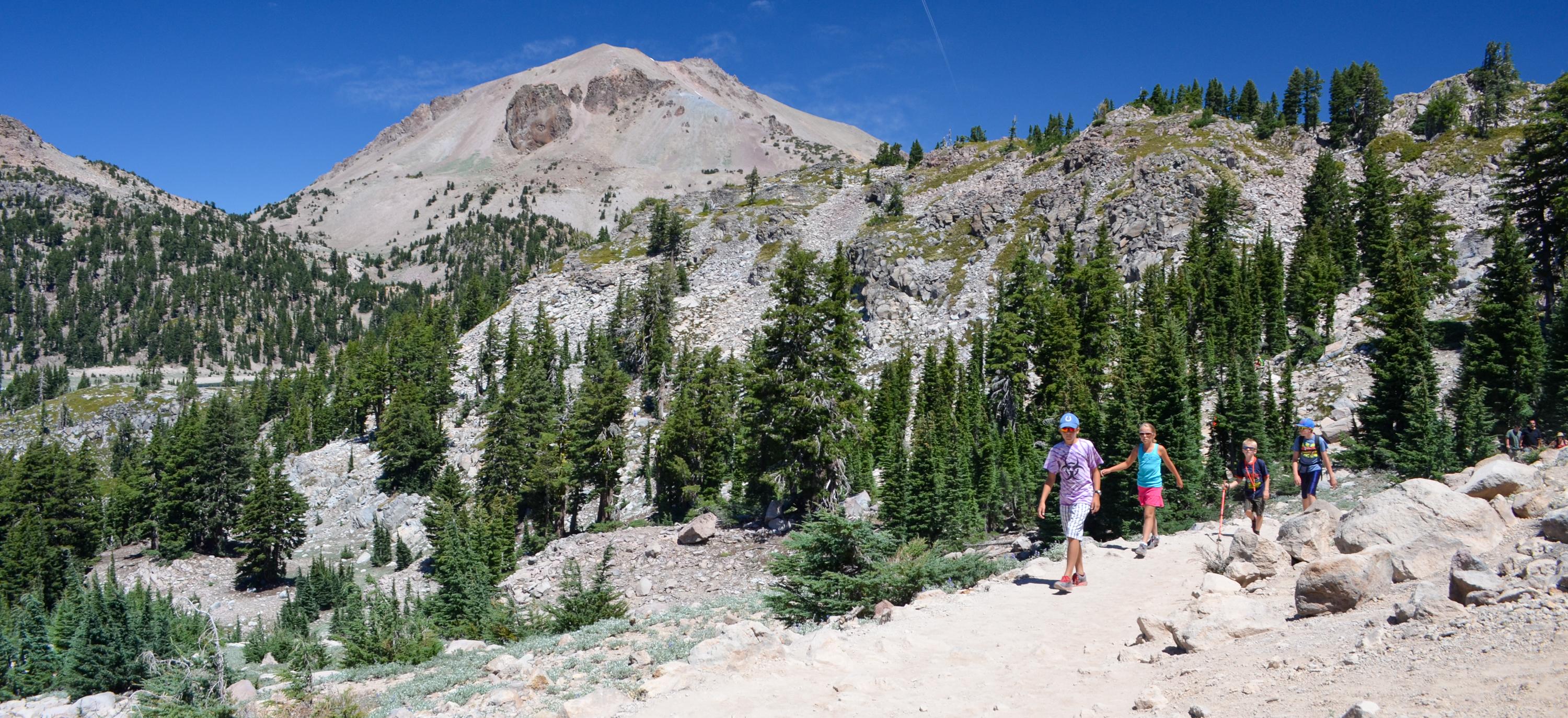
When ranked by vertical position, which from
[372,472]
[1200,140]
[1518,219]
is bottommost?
[372,472]

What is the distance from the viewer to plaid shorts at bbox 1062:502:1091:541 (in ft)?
32.5

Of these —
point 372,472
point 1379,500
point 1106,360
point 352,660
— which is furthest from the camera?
point 372,472

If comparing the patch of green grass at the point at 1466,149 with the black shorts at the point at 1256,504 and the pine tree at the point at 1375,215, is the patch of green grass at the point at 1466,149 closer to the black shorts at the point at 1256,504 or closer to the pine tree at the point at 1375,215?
the pine tree at the point at 1375,215

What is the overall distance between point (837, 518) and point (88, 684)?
21371 millimetres

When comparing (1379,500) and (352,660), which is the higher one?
(1379,500)

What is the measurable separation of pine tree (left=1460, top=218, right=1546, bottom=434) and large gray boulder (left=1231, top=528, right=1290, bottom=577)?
31567 millimetres

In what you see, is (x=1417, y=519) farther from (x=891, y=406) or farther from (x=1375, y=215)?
(x=1375, y=215)

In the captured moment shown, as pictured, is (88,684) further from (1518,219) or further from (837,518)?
(1518,219)

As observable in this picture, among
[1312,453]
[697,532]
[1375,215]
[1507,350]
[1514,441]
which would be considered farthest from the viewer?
[1375,215]

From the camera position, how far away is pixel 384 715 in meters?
9.14

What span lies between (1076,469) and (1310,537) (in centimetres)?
296

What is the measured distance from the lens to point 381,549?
5325cm

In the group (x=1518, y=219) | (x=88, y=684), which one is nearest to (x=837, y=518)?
(x=88, y=684)

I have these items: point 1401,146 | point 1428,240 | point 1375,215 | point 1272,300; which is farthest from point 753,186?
point 1428,240
